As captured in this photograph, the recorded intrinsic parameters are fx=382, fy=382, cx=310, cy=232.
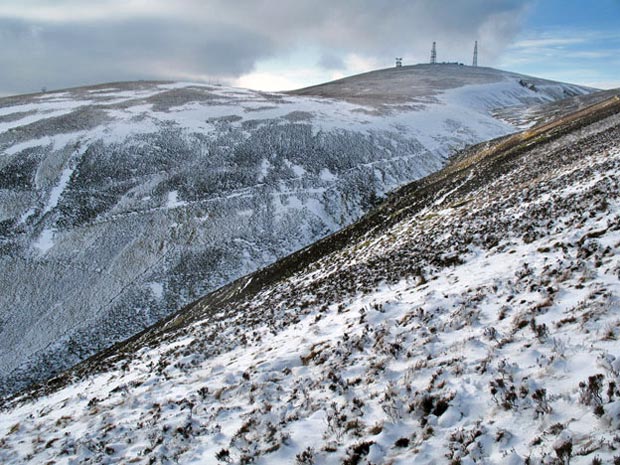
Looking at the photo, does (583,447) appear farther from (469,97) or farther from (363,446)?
(469,97)

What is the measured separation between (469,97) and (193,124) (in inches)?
3163

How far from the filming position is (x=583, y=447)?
438 cm

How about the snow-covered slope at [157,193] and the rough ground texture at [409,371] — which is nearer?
the rough ground texture at [409,371]

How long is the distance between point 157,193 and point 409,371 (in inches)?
1594

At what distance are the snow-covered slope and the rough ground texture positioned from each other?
53.2ft

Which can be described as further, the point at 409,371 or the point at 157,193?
the point at 157,193

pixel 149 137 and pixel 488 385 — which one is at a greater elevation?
pixel 149 137

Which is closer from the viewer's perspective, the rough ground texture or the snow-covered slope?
the rough ground texture

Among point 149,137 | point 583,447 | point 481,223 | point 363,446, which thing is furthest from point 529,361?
point 149,137

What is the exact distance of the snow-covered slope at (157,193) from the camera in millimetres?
30234

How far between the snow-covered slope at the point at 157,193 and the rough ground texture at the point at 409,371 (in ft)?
53.2

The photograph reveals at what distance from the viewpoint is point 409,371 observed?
24.2ft

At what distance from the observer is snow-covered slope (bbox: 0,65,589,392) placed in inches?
1190

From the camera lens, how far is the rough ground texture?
5.38 metres
